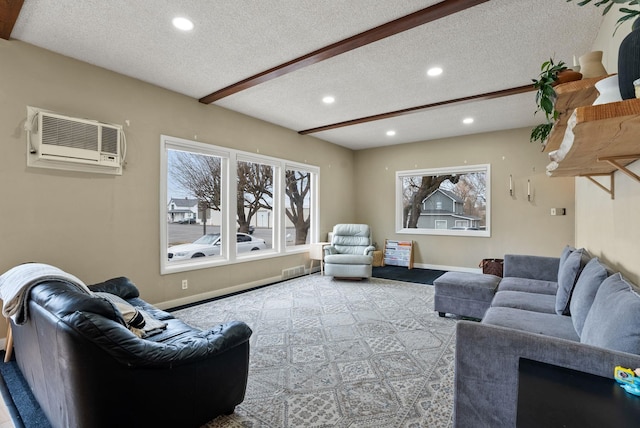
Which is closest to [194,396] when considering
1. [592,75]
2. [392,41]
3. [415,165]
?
[592,75]

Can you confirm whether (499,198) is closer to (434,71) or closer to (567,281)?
(434,71)

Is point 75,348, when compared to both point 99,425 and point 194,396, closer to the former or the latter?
point 99,425

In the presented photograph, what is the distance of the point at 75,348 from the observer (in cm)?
129

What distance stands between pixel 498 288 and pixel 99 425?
3.34 meters

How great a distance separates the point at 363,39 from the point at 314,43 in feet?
1.46

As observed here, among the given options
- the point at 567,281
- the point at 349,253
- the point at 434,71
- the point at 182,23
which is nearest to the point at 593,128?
the point at 567,281

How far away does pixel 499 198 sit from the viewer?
572 centimetres

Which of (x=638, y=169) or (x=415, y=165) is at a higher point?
(x=415, y=165)

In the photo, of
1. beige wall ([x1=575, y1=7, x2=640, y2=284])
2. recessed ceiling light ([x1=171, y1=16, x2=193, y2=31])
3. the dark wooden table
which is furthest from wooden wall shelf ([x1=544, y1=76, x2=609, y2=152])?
recessed ceiling light ([x1=171, y1=16, x2=193, y2=31])

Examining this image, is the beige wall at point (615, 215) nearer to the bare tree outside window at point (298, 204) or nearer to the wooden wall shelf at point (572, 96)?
the wooden wall shelf at point (572, 96)

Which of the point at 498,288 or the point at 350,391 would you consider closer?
the point at 350,391

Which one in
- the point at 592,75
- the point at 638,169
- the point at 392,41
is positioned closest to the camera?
the point at 592,75

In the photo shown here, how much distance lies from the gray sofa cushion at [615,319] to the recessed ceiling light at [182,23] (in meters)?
3.21

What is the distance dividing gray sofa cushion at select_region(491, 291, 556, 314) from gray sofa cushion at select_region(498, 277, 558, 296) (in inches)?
5.9
